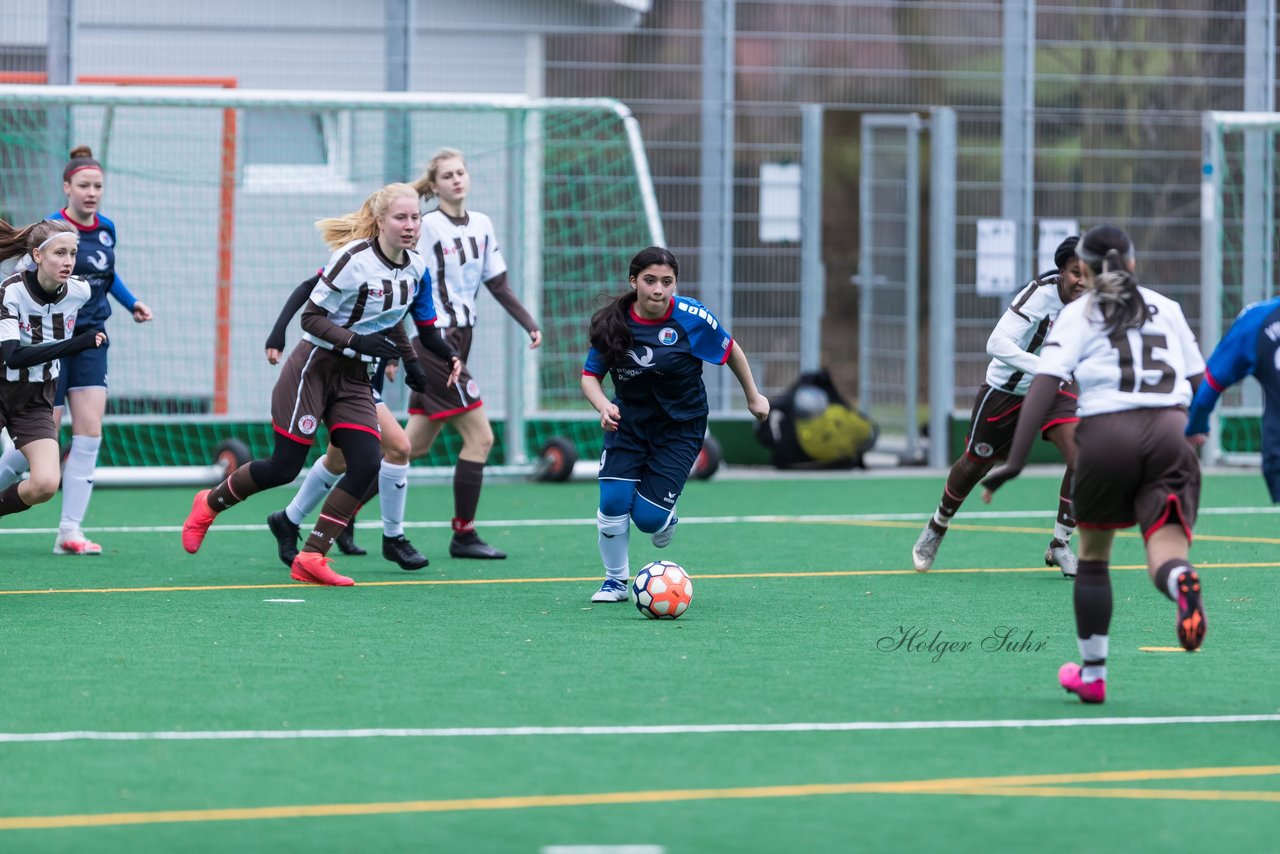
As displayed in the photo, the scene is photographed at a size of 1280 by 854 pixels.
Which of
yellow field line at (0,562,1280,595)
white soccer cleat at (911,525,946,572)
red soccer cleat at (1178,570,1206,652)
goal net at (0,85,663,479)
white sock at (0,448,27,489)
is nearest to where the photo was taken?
red soccer cleat at (1178,570,1206,652)

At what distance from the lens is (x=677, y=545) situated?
11.0m

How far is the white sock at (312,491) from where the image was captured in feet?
31.5

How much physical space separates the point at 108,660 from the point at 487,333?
890cm

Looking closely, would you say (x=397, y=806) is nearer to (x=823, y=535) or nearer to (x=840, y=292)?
(x=823, y=535)

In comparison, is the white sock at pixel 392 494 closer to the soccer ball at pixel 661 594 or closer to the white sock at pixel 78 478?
the white sock at pixel 78 478

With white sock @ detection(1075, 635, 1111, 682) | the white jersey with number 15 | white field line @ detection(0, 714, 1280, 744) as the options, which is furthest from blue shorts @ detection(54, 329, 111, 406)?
white sock @ detection(1075, 635, 1111, 682)

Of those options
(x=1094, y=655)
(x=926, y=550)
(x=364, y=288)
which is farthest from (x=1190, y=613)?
(x=364, y=288)

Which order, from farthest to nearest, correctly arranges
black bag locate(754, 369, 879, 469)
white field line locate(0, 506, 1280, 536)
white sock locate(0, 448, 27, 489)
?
black bag locate(754, 369, 879, 469), white field line locate(0, 506, 1280, 536), white sock locate(0, 448, 27, 489)

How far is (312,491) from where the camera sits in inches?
377

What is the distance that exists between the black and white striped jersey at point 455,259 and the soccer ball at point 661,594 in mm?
2763

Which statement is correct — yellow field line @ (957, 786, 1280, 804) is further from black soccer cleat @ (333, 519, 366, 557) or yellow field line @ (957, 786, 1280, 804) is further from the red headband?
the red headband

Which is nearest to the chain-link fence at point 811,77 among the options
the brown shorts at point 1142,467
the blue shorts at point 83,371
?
the blue shorts at point 83,371

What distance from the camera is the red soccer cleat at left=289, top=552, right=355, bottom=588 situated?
911cm

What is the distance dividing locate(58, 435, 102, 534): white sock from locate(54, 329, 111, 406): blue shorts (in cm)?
27
